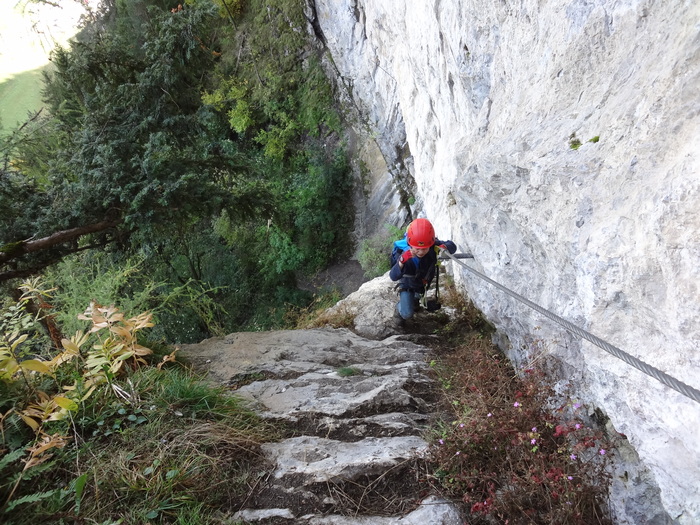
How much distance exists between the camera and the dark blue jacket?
17.4 feet

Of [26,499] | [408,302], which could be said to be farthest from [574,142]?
[26,499]

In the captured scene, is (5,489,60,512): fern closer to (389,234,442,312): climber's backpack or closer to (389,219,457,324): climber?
(389,219,457,324): climber

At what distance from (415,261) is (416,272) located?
0.66ft

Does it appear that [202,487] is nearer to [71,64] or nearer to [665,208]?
[665,208]

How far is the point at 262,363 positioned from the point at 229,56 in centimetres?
1503

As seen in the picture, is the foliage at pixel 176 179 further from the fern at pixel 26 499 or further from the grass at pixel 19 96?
the grass at pixel 19 96

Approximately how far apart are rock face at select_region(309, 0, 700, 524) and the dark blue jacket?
2.09 ft

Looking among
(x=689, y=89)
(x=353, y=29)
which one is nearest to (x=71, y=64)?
(x=353, y=29)

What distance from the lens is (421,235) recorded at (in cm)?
482

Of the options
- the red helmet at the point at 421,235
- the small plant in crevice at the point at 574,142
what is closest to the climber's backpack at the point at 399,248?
the red helmet at the point at 421,235

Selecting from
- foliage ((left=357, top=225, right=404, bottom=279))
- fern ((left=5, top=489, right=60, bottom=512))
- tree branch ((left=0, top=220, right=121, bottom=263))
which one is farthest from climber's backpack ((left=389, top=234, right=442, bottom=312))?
foliage ((left=357, top=225, right=404, bottom=279))

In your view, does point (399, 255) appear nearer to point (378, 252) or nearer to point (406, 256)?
point (406, 256)

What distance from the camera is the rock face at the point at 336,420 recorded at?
2.62m

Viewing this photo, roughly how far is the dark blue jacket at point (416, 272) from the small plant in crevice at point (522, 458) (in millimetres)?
2112
